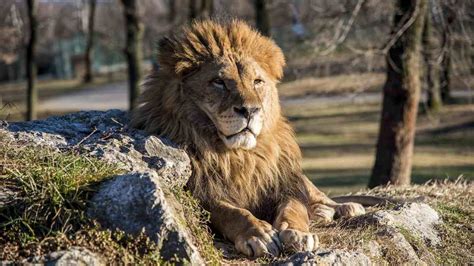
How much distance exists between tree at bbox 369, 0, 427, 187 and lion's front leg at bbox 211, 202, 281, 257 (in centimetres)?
673

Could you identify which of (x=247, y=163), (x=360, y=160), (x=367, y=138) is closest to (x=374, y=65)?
(x=360, y=160)

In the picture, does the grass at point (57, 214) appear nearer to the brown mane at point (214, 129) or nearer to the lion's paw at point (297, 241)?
the lion's paw at point (297, 241)

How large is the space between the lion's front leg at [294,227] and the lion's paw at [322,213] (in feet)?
1.31

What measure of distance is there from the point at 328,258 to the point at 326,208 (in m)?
1.76

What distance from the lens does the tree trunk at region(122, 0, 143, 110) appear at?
21.5 m

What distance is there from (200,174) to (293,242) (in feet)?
2.99

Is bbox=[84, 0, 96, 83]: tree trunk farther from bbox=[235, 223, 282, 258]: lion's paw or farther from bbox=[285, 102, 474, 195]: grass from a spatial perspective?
bbox=[235, 223, 282, 258]: lion's paw

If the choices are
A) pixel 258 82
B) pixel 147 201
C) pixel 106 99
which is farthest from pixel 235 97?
pixel 106 99

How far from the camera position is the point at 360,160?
1969cm

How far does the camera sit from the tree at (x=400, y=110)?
11.5 meters

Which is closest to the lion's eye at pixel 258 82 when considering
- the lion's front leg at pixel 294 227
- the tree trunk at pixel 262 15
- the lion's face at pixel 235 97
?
the lion's face at pixel 235 97

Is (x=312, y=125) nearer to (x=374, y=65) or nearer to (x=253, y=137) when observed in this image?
(x=374, y=65)

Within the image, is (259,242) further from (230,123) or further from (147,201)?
(230,123)

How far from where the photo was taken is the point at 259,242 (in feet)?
15.3
